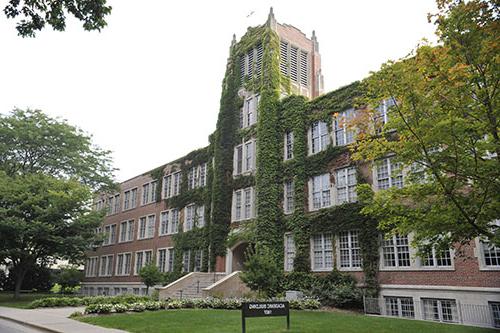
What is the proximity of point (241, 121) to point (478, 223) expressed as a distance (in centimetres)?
2319

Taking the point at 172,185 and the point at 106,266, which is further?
the point at 106,266

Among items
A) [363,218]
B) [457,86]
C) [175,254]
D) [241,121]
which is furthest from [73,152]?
[457,86]

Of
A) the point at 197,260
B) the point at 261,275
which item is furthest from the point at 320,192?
the point at 197,260

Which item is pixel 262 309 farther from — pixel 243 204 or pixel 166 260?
pixel 166 260

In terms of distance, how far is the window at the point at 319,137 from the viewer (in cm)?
2547

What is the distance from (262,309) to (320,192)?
45.7ft

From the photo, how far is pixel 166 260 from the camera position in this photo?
3800 centimetres

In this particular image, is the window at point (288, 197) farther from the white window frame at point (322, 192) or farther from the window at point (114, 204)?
the window at point (114, 204)

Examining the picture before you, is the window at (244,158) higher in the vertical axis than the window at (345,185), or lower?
higher

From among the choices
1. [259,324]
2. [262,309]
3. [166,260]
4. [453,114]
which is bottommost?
[259,324]

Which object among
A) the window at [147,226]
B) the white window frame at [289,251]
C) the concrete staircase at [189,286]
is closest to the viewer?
the white window frame at [289,251]

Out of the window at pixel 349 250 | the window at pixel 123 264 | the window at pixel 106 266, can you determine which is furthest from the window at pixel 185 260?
the window at pixel 349 250

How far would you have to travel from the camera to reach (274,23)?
105ft

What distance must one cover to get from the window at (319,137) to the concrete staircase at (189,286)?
1114cm
